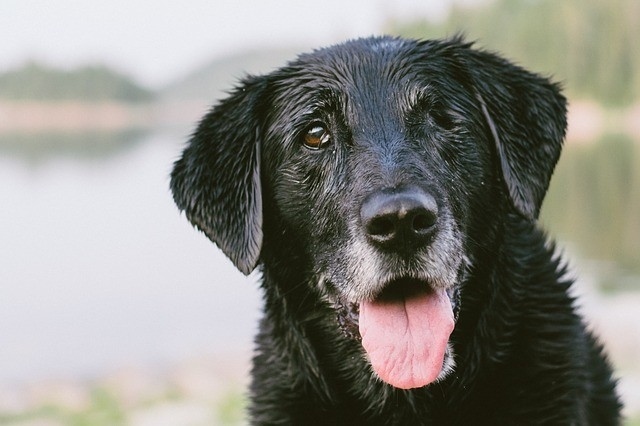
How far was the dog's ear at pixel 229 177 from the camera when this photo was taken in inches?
145

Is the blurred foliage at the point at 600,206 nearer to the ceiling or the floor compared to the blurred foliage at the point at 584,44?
nearer to the floor

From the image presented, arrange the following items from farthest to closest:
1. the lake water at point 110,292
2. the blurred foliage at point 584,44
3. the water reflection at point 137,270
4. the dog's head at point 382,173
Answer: the blurred foliage at point 584,44 < the water reflection at point 137,270 < the lake water at point 110,292 < the dog's head at point 382,173

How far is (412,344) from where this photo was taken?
3260 millimetres

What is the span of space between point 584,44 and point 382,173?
235ft

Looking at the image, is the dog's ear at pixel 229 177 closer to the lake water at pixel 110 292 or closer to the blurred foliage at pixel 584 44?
the lake water at pixel 110 292

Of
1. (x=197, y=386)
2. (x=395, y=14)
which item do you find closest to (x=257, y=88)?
(x=197, y=386)

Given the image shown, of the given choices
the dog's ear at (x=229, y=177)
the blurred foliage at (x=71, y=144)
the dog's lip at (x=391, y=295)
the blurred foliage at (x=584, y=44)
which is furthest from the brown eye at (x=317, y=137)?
the blurred foliage at (x=71, y=144)

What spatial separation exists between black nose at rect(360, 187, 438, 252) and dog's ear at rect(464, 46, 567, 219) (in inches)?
23.1

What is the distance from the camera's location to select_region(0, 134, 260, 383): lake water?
15.3 meters

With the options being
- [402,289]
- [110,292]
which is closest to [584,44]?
[110,292]

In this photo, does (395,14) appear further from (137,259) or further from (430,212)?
(430,212)

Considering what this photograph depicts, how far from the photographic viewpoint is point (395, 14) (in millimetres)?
95688

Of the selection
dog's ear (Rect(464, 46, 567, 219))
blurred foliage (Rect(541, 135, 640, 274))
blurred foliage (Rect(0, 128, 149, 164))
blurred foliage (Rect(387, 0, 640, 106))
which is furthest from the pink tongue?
blurred foliage (Rect(0, 128, 149, 164))

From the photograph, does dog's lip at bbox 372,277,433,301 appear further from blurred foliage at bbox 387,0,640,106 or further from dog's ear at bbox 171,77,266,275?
blurred foliage at bbox 387,0,640,106
